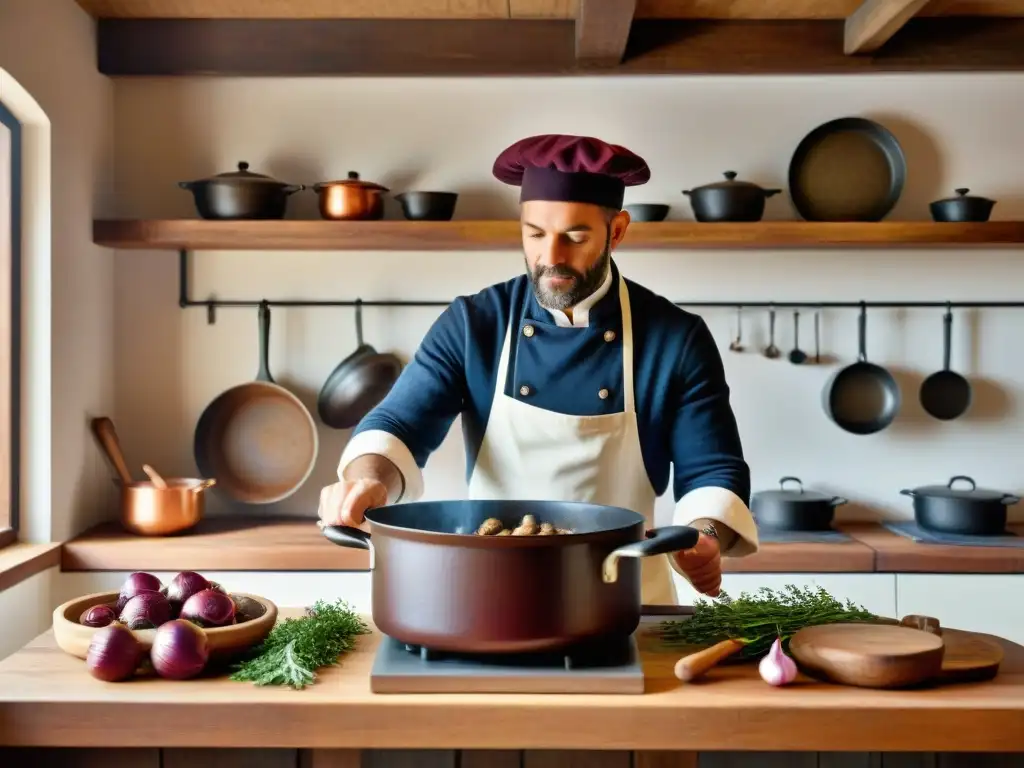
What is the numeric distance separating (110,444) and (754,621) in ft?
7.27

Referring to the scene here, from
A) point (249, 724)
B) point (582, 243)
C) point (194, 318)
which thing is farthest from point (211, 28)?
point (249, 724)

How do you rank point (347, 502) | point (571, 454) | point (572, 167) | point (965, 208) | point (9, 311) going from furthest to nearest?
point (965, 208) < point (9, 311) < point (571, 454) < point (572, 167) < point (347, 502)

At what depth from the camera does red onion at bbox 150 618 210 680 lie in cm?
128

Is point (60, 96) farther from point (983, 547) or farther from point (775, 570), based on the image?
point (983, 547)

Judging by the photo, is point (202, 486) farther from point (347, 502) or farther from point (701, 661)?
point (701, 661)

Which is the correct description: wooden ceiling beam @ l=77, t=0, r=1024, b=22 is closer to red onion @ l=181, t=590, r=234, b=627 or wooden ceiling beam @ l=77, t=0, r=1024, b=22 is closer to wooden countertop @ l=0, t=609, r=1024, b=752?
red onion @ l=181, t=590, r=234, b=627

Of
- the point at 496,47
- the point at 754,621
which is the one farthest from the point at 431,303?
the point at 754,621

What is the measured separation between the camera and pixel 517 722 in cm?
121

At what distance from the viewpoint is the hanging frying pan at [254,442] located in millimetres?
3277

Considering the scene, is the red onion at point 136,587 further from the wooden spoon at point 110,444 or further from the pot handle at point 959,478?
the pot handle at point 959,478

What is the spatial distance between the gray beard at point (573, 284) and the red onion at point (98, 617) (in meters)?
0.91

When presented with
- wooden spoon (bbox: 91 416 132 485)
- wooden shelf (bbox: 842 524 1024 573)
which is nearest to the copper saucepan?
wooden spoon (bbox: 91 416 132 485)

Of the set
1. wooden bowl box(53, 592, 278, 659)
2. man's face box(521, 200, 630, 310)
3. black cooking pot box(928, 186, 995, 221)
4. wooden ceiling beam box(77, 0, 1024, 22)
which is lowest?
wooden bowl box(53, 592, 278, 659)

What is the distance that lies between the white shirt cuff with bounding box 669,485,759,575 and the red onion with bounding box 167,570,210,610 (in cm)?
75
